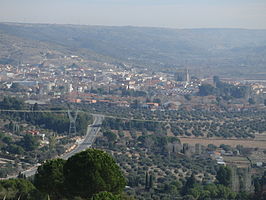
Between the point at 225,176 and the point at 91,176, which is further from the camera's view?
the point at 225,176

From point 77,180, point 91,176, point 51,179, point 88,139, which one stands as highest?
point 91,176

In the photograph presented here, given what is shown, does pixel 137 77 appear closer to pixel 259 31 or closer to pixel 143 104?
pixel 143 104

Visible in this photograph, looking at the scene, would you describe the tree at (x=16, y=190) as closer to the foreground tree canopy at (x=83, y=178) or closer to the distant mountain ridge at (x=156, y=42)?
the foreground tree canopy at (x=83, y=178)

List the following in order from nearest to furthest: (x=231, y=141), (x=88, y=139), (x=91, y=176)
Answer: (x=91, y=176), (x=88, y=139), (x=231, y=141)

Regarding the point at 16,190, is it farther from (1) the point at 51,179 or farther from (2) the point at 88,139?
(2) the point at 88,139

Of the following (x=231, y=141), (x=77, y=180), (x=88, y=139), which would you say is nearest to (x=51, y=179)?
(x=77, y=180)

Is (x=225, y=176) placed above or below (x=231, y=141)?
above

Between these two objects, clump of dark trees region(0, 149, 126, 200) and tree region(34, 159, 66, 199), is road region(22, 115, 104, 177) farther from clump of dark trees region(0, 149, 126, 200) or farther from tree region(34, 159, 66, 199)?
clump of dark trees region(0, 149, 126, 200)

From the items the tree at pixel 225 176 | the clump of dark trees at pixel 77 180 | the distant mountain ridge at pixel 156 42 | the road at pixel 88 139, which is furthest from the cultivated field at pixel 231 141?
the distant mountain ridge at pixel 156 42
